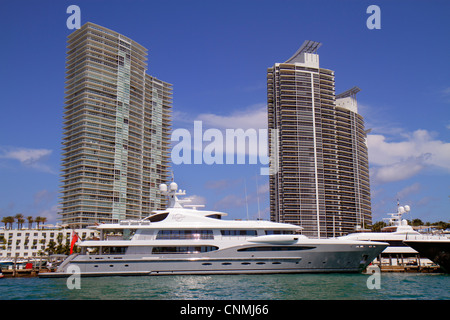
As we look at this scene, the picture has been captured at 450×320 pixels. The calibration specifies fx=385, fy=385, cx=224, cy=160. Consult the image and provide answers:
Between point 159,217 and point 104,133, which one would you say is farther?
point 104,133

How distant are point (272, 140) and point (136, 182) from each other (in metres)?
35.6

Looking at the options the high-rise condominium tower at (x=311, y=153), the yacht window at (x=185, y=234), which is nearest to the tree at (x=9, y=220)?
the high-rise condominium tower at (x=311, y=153)

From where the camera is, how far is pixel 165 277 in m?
28.5

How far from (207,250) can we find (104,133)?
66635 millimetres

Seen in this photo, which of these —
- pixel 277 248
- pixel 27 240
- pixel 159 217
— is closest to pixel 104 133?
pixel 27 240

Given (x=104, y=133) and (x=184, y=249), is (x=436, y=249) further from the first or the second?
(x=104, y=133)

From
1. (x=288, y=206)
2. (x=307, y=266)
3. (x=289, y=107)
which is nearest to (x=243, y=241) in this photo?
(x=307, y=266)

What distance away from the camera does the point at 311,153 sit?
86.7 m

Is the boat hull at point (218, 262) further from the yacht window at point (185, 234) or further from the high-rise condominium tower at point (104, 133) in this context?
the high-rise condominium tower at point (104, 133)

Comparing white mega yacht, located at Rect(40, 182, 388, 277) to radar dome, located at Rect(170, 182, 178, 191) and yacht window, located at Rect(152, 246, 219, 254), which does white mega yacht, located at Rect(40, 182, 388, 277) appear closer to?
yacht window, located at Rect(152, 246, 219, 254)

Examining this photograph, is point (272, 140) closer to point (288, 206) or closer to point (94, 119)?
point (288, 206)

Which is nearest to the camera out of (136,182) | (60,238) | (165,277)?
(165,277)

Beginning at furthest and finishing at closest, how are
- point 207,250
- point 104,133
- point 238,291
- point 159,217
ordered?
1. point 104,133
2. point 159,217
3. point 207,250
4. point 238,291

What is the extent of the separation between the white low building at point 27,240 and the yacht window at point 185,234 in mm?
60184
